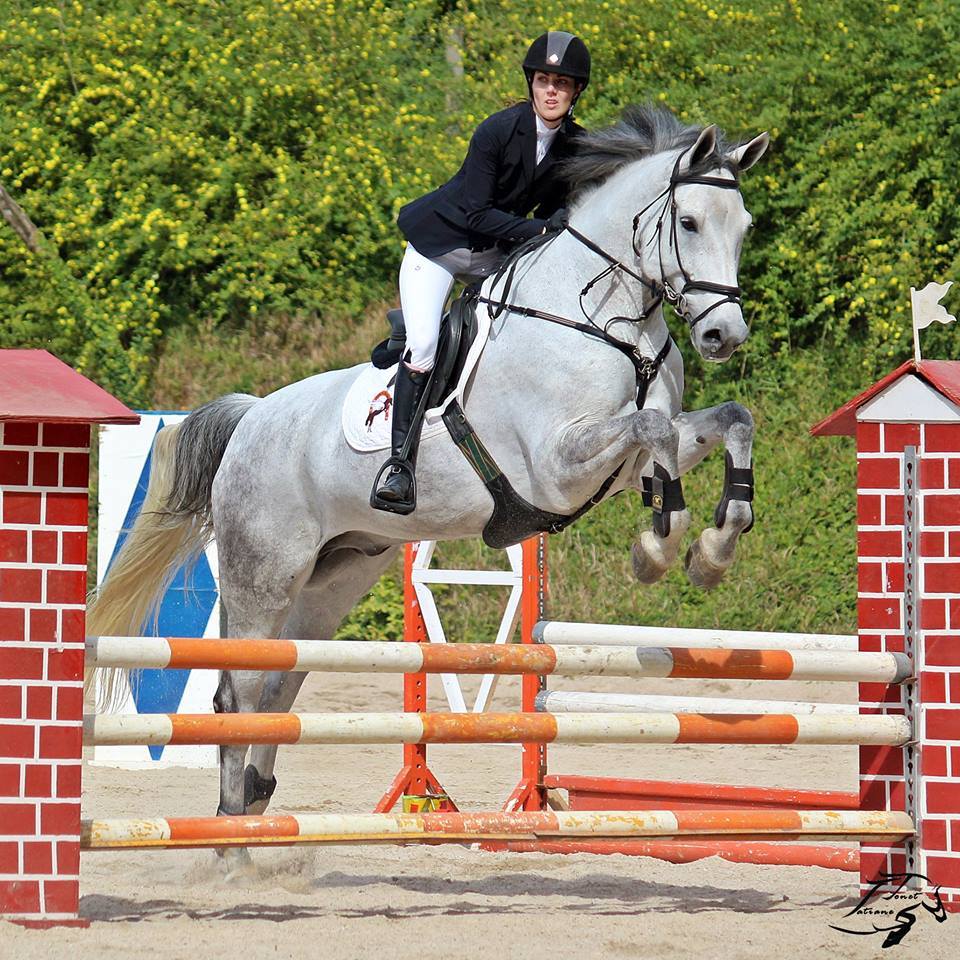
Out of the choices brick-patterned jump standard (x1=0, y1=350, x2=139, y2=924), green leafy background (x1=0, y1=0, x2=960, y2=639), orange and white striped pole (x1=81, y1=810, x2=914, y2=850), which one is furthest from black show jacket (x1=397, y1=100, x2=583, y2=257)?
green leafy background (x1=0, y1=0, x2=960, y2=639)

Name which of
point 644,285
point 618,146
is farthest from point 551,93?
point 644,285

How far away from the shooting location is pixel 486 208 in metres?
4.64

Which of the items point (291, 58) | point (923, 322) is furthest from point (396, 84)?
point (923, 322)

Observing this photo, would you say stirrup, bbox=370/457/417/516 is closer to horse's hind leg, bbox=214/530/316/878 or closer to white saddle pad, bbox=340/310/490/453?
white saddle pad, bbox=340/310/490/453

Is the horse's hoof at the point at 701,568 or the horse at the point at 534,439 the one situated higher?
the horse at the point at 534,439

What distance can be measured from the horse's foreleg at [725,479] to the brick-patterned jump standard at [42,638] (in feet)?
4.89

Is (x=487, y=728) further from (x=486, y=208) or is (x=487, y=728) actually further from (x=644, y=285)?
(x=486, y=208)

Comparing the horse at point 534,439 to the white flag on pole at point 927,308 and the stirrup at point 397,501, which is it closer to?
the stirrup at point 397,501

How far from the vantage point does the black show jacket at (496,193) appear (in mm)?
4578

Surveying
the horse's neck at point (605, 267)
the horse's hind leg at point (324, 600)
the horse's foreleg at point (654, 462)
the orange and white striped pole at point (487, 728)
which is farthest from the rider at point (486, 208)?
the orange and white striped pole at point (487, 728)

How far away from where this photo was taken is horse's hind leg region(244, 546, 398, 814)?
5344mm

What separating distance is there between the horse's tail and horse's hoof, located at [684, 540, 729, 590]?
81.8 inches

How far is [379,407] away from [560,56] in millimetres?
1159

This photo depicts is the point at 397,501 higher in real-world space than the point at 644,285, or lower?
lower
